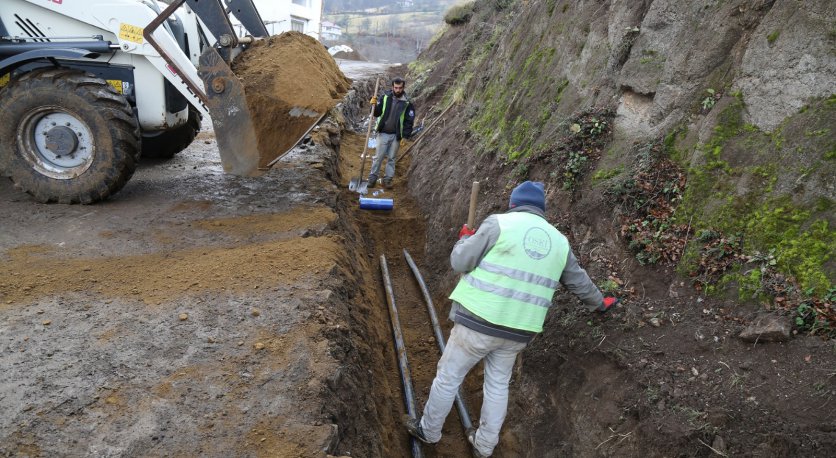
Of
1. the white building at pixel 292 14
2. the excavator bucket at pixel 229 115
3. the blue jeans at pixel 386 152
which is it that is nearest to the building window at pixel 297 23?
the white building at pixel 292 14

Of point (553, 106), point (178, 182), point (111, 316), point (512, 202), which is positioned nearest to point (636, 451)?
point (512, 202)

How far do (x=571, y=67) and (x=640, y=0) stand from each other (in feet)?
3.93

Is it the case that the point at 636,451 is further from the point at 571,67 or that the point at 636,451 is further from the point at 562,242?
the point at 571,67

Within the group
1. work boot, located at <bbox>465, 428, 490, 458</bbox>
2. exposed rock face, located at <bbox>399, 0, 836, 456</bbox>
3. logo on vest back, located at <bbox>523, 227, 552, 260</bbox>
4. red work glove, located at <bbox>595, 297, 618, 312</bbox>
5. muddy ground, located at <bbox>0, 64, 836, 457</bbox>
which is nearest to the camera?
muddy ground, located at <bbox>0, 64, 836, 457</bbox>

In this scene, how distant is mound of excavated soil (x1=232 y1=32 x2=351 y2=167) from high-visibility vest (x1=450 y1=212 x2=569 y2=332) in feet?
11.4

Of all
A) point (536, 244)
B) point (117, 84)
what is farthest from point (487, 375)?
point (117, 84)

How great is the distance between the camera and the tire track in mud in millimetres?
4773

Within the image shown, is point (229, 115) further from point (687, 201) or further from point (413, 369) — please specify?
point (687, 201)

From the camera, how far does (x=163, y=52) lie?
620 cm

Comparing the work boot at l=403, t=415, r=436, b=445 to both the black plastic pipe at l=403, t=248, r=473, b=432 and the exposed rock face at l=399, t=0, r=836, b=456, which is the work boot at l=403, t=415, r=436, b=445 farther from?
the exposed rock face at l=399, t=0, r=836, b=456

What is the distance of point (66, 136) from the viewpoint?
6.41 m

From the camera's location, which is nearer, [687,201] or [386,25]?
[687,201]

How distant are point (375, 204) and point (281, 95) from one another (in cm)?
272

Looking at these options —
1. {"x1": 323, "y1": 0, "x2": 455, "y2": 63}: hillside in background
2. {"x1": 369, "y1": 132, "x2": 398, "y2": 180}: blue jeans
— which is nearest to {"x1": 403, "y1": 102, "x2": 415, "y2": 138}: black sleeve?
{"x1": 369, "y1": 132, "x2": 398, "y2": 180}: blue jeans
